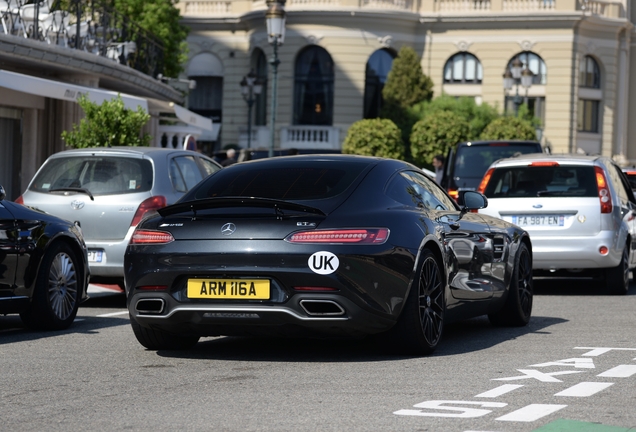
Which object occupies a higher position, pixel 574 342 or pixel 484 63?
pixel 484 63

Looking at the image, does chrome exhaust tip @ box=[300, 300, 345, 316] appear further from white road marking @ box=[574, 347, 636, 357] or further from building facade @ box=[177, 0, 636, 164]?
building facade @ box=[177, 0, 636, 164]

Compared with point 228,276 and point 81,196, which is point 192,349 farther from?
point 81,196

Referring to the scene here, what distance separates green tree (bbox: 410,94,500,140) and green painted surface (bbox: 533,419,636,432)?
52.3 metres

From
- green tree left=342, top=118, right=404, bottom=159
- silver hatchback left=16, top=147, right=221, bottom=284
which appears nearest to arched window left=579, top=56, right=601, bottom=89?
green tree left=342, top=118, right=404, bottom=159

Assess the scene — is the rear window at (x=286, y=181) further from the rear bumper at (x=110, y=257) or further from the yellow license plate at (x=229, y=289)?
the rear bumper at (x=110, y=257)

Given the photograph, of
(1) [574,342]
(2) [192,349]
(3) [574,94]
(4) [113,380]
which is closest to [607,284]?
(1) [574,342]

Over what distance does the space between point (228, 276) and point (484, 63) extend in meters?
58.5

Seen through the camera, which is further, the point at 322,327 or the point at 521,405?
the point at 322,327

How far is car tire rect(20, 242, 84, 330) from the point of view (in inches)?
404

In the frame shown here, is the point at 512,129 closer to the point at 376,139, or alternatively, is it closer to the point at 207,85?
the point at 376,139

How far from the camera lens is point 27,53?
70.0ft

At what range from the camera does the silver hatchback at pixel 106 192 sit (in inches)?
506

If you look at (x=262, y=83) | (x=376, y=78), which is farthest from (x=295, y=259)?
(x=262, y=83)

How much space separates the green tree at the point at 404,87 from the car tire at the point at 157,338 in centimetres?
5229
